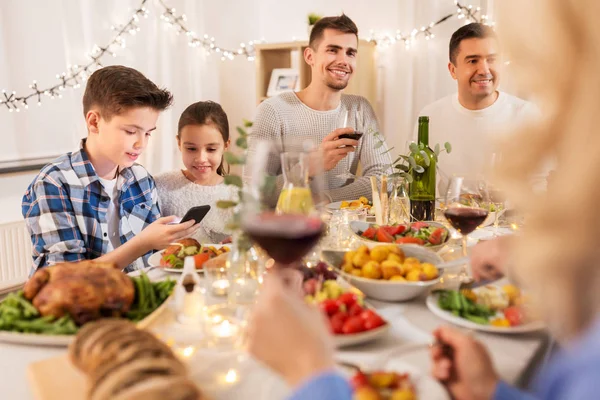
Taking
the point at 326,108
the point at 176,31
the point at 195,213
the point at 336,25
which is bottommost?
the point at 195,213

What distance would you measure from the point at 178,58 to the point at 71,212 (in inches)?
106

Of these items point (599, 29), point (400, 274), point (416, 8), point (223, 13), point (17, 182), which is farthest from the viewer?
point (223, 13)

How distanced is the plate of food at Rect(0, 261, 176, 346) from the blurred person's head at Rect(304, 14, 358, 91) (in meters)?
2.23

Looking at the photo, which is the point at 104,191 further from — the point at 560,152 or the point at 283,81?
the point at 283,81

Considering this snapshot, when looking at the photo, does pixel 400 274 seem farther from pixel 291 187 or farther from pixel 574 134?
pixel 574 134

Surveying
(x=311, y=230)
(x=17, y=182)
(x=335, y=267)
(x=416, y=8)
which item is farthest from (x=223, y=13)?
(x=311, y=230)

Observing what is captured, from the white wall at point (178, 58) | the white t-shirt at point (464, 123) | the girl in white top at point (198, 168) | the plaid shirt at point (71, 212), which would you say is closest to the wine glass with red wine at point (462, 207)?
the plaid shirt at point (71, 212)

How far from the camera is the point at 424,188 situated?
1945 mm

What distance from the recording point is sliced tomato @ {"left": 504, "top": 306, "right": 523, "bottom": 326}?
100cm

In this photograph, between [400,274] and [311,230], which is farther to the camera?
[400,274]

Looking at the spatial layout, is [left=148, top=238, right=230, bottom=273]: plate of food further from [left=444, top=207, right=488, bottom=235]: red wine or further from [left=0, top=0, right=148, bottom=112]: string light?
[left=0, top=0, right=148, bottom=112]: string light

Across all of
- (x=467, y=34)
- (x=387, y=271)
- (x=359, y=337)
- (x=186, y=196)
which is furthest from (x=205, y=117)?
(x=359, y=337)

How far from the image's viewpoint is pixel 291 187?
1.00 m

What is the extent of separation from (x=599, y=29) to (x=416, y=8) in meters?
3.73
